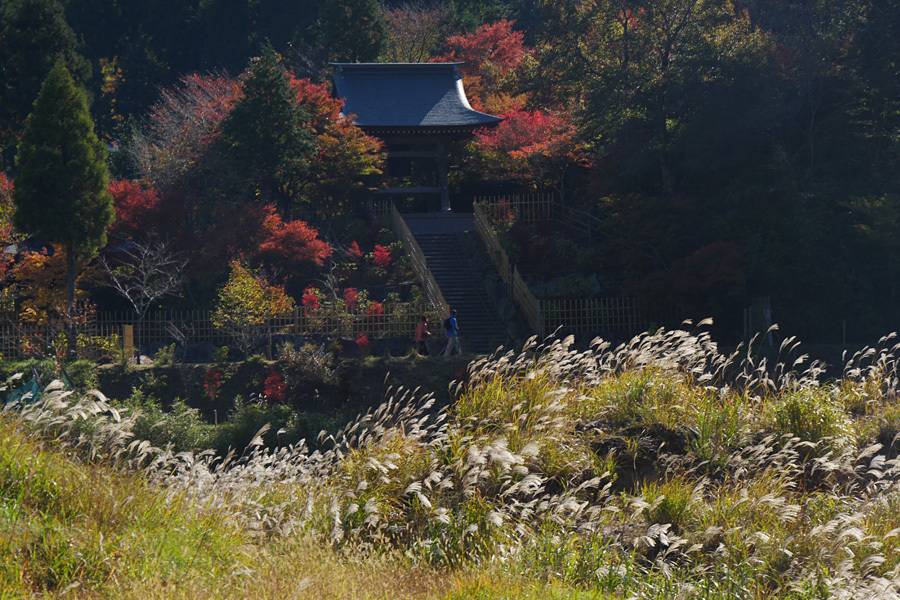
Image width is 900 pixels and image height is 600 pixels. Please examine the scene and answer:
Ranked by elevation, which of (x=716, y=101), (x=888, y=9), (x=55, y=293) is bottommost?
(x=55, y=293)

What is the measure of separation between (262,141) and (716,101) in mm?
13200

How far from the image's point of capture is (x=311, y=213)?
30922mm

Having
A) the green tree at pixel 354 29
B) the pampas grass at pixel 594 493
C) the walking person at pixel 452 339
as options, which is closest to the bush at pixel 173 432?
the walking person at pixel 452 339

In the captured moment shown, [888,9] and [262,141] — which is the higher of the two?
[888,9]

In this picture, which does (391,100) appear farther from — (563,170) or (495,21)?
(495,21)

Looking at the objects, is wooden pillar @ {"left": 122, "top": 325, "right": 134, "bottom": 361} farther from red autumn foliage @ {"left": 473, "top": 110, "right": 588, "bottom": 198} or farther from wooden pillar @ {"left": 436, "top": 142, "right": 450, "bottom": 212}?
wooden pillar @ {"left": 436, "top": 142, "right": 450, "bottom": 212}

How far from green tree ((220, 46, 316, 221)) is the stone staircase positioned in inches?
194

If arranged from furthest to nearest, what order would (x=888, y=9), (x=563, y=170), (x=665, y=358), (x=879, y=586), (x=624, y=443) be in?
1. (x=563, y=170)
2. (x=888, y=9)
3. (x=665, y=358)
4. (x=624, y=443)
5. (x=879, y=586)

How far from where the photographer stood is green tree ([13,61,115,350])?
20.9 metres

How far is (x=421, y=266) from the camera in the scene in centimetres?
2608

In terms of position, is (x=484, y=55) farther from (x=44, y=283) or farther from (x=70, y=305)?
(x=70, y=305)

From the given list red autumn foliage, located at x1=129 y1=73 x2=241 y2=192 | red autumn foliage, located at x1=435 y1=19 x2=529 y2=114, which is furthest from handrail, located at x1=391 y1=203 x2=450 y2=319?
red autumn foliage, located at x1=435 y1=19 x2=529 y2=114

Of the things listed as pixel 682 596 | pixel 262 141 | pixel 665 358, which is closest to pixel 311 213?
pixel 262 141

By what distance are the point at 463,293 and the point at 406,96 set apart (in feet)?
42.0
